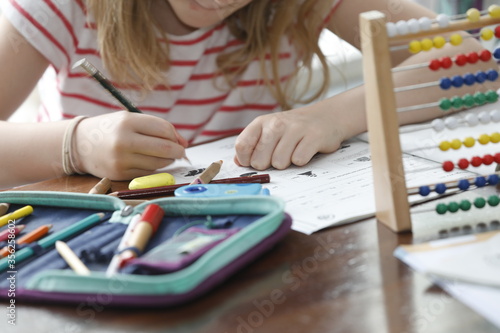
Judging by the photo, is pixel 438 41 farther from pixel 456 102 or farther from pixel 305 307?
pixel 305 307

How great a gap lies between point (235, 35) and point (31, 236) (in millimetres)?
739

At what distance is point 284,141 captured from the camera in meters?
0.80

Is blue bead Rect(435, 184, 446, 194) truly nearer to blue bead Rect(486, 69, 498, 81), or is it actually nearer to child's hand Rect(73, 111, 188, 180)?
blue bead Rect(486, 69, 498, 81)

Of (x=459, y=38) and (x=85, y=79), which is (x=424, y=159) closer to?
(x=459, y=38)

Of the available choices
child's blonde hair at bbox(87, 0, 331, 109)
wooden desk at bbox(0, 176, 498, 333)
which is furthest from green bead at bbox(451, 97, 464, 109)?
child's blonde hair at bbox(87, 0, 331, 109)

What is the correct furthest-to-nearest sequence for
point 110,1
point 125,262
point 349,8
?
point 349,8, point 110,1, point 125,262

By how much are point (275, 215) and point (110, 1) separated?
25.9 inches

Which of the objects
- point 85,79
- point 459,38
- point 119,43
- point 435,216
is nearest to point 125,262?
point 435,216

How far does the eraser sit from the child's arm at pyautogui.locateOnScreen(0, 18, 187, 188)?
1.9 inches

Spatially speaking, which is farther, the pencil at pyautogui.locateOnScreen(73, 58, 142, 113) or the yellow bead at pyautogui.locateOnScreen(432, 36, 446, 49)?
the pencil at pyautogui.locateOnScreen(73, 58, 142, 113)

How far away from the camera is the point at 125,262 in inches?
19.1

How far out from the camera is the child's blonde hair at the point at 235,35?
1.05 meters

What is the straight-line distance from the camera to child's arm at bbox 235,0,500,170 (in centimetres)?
80

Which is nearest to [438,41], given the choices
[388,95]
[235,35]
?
[388,95]
